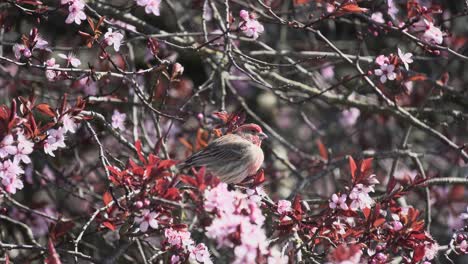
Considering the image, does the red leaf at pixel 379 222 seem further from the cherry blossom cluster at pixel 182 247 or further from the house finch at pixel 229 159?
the house finch at pixel 229 159

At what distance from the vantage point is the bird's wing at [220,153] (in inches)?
199

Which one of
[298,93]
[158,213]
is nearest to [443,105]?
[298,93]

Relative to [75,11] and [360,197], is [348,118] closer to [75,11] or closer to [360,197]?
[360,197]

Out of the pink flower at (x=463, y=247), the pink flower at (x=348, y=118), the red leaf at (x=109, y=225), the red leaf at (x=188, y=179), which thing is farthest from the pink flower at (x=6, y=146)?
the pink flower at (x=348, y=118)

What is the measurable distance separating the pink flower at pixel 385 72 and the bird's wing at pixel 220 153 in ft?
3.59

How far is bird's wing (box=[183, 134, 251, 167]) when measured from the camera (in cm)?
505

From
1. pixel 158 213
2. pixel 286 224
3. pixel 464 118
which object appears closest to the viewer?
pixel 158 213

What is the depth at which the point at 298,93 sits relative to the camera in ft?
21.4

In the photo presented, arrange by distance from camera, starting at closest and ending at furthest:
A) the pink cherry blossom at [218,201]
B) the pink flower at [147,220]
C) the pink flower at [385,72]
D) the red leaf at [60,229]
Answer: the pink cherry blossom at [218,201]
the pink flower at [147,220]
the red leaf at [60,229]
the pink flower at [385,72]

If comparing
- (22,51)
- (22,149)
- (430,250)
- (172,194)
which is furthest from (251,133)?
(22,149)

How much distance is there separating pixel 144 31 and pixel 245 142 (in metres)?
1.43

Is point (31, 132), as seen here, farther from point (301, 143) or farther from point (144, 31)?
point (301, 143)

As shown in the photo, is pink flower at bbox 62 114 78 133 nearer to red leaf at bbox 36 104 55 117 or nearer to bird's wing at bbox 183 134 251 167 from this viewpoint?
red leaf at bbox 36 104 55 117

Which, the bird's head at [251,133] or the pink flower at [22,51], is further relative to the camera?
the bird's head at [251,133]
